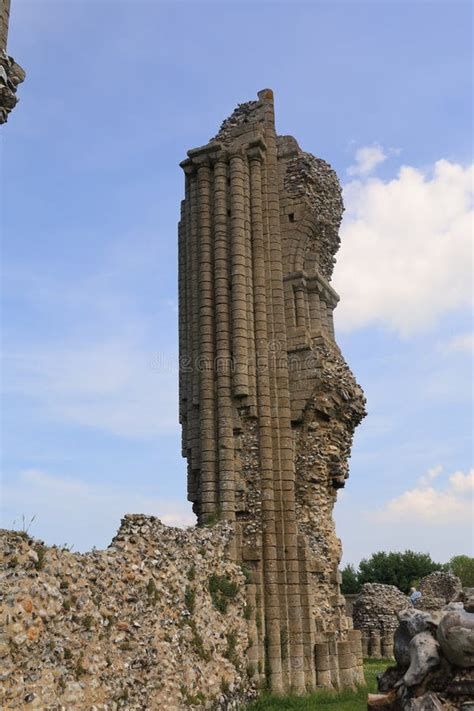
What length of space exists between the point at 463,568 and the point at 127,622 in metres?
46.7

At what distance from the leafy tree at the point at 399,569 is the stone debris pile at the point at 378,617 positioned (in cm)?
1859

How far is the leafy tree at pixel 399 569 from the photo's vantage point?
4075 centimetres

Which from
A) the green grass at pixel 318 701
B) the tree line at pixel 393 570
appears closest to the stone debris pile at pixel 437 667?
the green grass at pixel 318 701

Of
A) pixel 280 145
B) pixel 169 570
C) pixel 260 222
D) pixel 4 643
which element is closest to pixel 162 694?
pixel 169 570

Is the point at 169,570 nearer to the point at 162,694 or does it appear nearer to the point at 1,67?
the point at 162,694

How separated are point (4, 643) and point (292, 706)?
617 centimetres

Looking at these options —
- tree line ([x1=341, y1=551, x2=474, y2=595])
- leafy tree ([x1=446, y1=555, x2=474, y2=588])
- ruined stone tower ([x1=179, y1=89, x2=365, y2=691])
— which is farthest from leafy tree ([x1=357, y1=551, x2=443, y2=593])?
ruined stone tower ([x1=179, y1=89, x2=365, y2=691])

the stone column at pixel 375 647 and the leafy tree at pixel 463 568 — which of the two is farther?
the leafy tree at pixel 463 568

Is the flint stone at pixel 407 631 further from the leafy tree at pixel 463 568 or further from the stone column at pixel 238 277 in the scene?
the leafy tree at pixel 463 568

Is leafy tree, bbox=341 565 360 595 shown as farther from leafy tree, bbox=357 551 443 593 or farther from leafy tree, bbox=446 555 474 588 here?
leafy tree, bbox=446 555 474 588

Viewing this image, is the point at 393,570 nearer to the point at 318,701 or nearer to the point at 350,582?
the point at 350,582

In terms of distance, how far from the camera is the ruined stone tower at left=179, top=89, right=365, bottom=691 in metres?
12.6

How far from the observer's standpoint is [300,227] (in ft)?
50.1

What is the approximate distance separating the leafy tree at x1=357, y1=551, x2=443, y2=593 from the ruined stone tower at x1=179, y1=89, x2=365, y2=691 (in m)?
28.8
